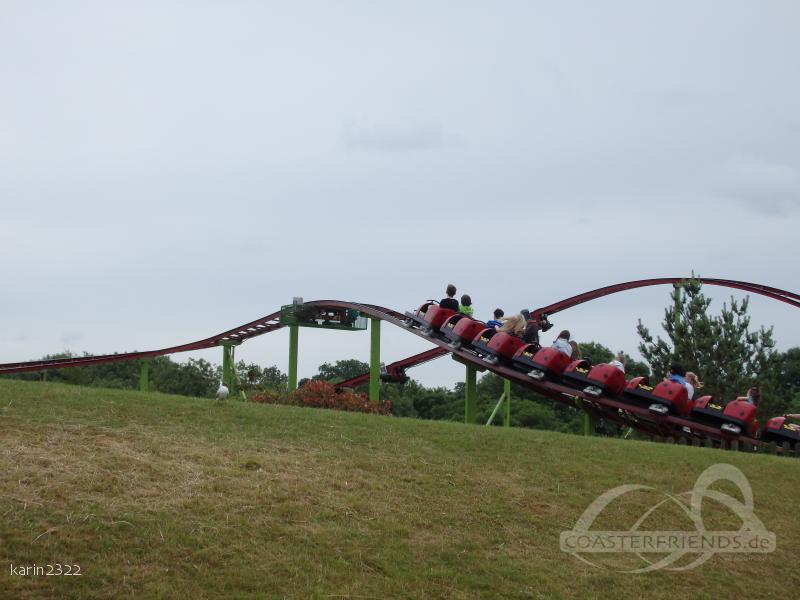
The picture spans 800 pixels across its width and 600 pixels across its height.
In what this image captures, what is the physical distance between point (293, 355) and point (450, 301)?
6.01 metres

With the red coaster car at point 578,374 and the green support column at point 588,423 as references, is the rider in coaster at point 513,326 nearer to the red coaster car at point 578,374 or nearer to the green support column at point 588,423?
the red coaster car at point 578,374

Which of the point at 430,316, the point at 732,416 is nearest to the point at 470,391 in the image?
the point at 430,316

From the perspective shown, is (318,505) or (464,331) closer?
(318,505)

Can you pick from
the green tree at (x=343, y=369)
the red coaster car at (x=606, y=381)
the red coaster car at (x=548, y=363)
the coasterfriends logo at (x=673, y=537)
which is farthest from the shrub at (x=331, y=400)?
the green tree at (x=343, y=369)

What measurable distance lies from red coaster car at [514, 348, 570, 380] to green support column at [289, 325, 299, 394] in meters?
9.08

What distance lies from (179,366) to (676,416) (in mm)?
32374

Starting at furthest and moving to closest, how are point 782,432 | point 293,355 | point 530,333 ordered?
point 293,355 < point 530,333 < point 782,432

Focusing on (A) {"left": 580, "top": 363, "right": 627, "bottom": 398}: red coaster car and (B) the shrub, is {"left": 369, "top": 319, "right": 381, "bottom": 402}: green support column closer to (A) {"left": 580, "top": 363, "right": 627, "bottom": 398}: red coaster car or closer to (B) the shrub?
(B) the shrub

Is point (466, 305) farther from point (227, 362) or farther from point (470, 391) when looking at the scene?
point (227, 362)

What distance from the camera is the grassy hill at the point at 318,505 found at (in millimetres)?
9766

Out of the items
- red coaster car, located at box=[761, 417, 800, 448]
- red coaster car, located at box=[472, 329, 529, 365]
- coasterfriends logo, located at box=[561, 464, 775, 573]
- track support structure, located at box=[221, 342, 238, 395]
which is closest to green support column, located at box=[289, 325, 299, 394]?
track support structure, located at box=[221, 342, 238, 395]

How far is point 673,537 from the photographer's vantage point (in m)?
12.5

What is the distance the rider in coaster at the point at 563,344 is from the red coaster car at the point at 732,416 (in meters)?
3.14

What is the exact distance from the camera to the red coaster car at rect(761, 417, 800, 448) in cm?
1823
